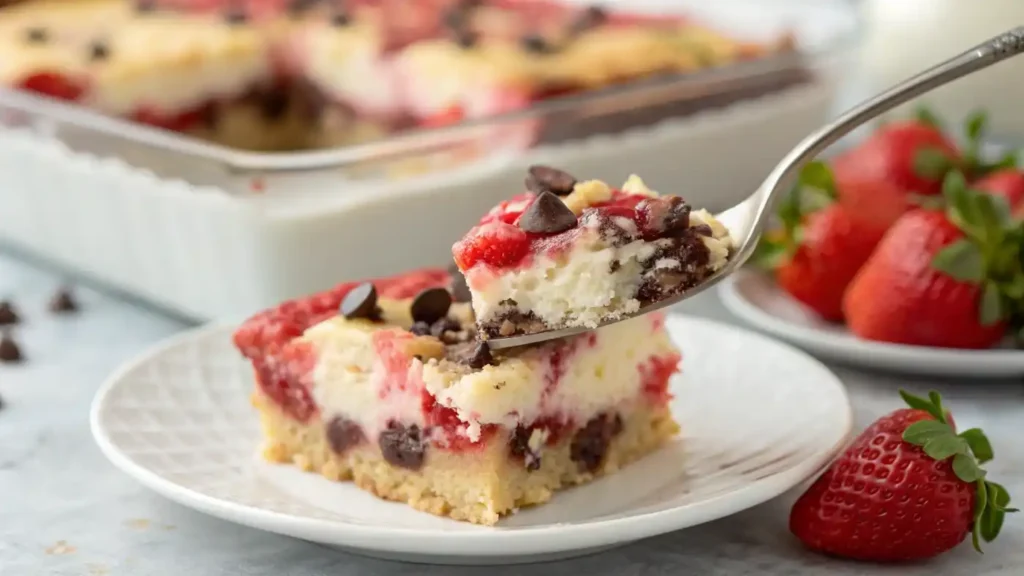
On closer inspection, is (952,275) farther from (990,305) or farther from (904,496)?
(904,496)

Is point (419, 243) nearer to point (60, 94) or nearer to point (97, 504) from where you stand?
point (97, 504)

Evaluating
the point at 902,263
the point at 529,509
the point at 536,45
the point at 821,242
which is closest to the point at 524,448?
the point at 529,509

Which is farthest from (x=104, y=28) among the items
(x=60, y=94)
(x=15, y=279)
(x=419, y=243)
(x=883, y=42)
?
(x=883, y=42)

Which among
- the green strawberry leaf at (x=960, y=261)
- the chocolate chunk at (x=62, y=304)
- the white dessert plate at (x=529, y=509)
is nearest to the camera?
the white dessert plate at (x=529, y=509)

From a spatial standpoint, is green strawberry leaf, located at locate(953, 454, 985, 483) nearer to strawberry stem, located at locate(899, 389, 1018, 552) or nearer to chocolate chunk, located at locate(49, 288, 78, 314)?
strawberry stem, located at locate(899, 389, 1018, 552)

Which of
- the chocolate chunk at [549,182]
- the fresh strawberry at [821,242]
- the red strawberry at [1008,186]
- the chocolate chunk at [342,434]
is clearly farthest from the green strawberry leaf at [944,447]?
the red strawberry at [1008,186]

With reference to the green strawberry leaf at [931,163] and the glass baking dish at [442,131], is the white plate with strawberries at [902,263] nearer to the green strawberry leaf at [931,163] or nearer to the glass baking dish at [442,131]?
the green strawberry leaf at [931,163]

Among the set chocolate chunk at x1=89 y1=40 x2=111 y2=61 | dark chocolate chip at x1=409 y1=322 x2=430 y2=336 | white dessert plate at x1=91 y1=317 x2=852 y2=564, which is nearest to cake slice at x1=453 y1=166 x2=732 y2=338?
dark chocolate chip at x1=409 y1=322 x2=430 y2=336

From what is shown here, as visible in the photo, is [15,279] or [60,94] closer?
[15,279]
